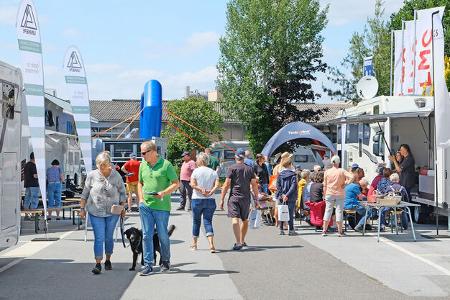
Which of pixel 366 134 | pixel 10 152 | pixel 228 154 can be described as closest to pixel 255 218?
pixel 10 152

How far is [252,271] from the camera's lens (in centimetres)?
1109

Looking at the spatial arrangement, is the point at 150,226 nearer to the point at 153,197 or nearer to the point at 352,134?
the point at 153,197

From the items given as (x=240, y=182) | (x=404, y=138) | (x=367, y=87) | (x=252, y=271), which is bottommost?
(x=252, y=271)

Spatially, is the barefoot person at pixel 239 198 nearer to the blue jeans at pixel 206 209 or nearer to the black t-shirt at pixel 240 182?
the black t-shirt at pixel 240 182

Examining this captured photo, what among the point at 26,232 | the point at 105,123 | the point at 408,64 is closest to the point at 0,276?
the point at 26,232

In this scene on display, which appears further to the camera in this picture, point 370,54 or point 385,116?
point 370,54

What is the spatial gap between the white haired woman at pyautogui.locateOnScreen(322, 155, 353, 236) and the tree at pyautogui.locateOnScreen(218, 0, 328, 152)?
2821cm

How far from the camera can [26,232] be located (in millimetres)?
16953

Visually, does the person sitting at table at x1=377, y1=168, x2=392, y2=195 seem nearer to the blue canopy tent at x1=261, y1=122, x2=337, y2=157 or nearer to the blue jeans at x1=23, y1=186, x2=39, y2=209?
the blue canopy tent at x1=261, y1=122, x2=337, y2=157

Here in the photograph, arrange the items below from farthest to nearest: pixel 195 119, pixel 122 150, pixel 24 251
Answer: pixel 195 119
pixel 122 150
pixel 24 251

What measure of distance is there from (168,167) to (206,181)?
2.12 metres

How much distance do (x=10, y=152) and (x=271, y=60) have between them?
34327 millimetres

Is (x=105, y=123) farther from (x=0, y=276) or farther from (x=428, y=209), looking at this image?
(x=0, y=276)

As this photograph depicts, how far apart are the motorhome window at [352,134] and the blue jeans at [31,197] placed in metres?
9.36
